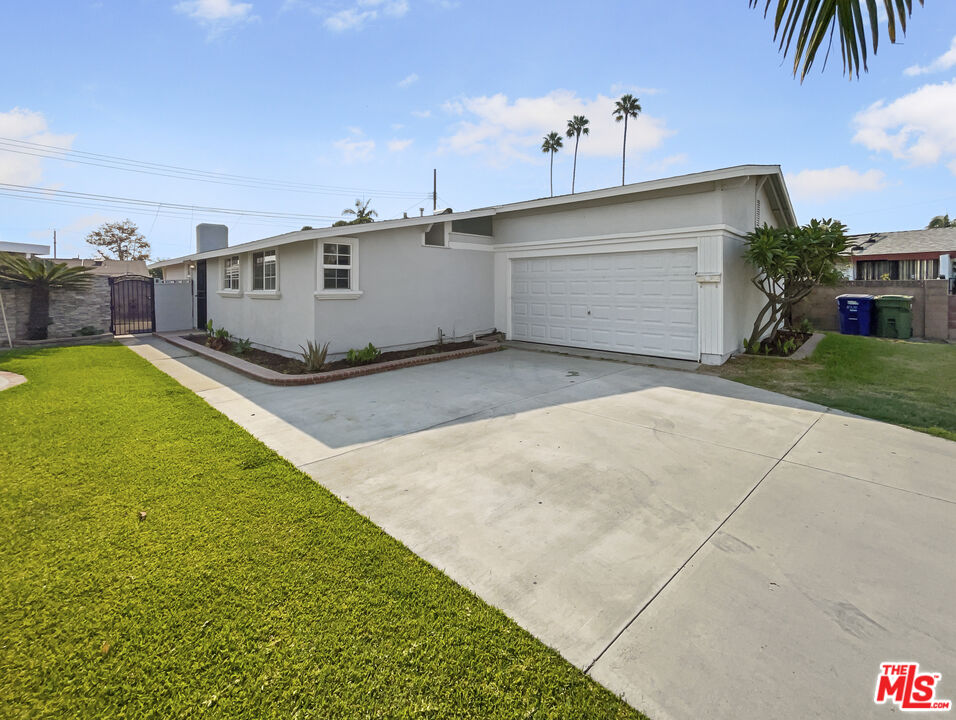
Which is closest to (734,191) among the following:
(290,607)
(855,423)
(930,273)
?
(855,423)

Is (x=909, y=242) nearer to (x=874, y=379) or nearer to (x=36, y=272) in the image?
(x=874, y=379)

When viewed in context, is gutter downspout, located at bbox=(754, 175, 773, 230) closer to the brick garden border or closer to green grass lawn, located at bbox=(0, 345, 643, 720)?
the brick garden border

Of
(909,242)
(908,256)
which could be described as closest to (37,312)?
(908,256)

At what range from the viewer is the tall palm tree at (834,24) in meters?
1.67

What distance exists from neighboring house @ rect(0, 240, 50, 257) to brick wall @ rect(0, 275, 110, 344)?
1.61 m

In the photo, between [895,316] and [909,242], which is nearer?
[895,316]

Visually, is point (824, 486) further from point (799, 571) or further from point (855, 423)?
point (855, 423)

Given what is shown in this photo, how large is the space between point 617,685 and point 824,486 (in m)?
2.89

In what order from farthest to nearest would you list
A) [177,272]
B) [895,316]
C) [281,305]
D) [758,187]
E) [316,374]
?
[177,272] → [895,316] → [758,187] → [281,305] → [316,374]

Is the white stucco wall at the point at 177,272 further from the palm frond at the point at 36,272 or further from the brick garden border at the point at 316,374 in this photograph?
the brick garden border at the point at 316,374

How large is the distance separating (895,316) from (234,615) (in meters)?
17.6

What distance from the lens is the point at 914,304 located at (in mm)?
13586

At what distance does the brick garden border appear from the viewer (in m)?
7.62

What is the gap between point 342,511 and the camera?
3.25 metres
